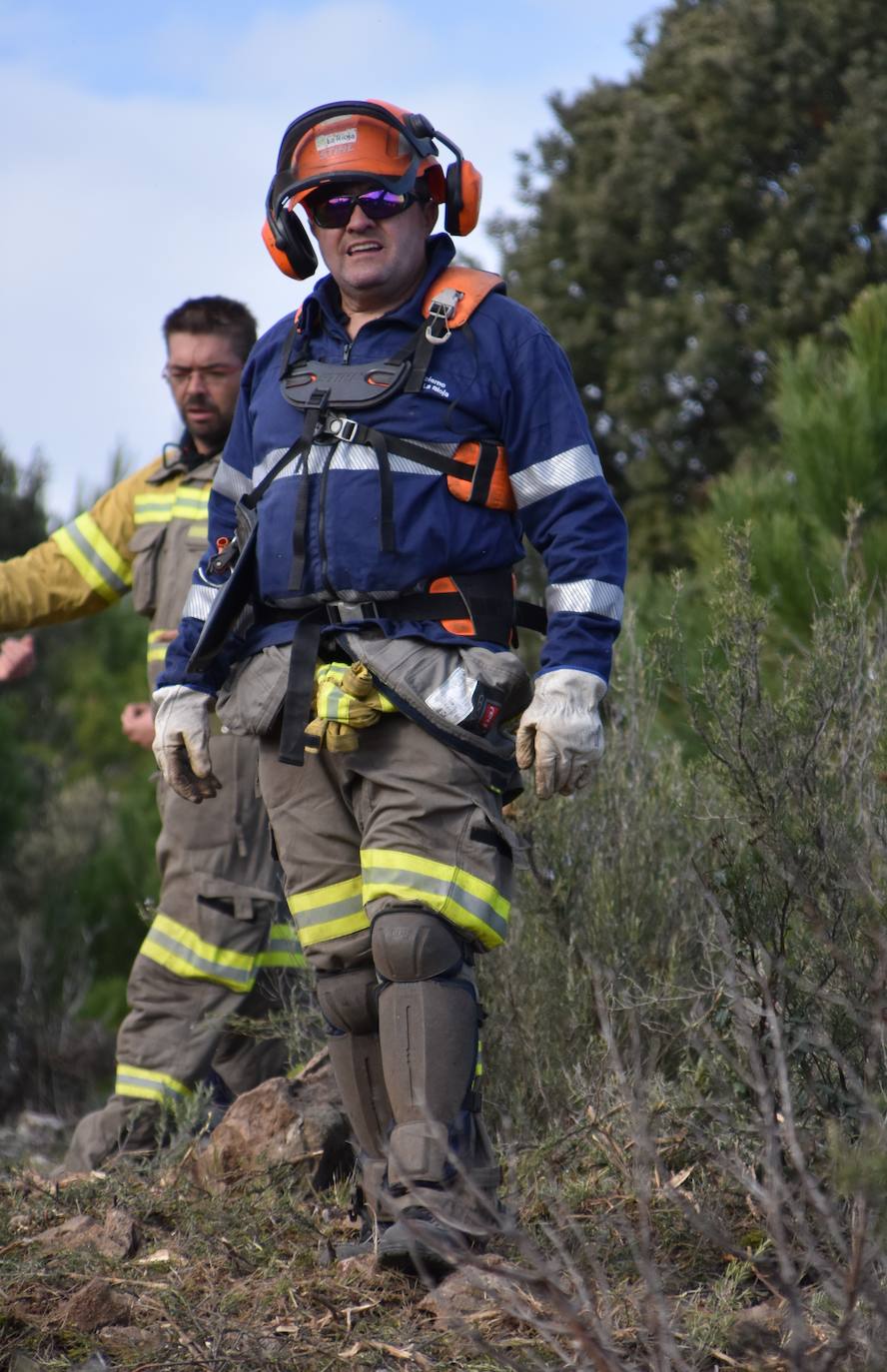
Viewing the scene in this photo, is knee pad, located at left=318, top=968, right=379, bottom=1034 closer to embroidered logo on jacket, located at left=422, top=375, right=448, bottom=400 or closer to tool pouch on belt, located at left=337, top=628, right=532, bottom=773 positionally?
tool pouch on belt, located at left=337, top=628, right=532, bottom=773

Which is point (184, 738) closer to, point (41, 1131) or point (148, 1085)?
point (148, 1085)

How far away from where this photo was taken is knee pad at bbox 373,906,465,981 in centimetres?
341

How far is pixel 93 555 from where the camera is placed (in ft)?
18.3

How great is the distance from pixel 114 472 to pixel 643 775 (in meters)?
10.5

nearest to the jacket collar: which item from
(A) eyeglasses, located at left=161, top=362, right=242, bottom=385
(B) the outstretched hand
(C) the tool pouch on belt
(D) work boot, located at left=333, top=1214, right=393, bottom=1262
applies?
(A) eyeglasses, located at left=161, top=362, right=242, bottom=385

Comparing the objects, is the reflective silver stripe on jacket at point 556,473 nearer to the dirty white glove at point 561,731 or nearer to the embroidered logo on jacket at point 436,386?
the embroidered logo on jacket at point 436,386

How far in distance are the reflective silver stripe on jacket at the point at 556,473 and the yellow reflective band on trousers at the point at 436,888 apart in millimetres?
791

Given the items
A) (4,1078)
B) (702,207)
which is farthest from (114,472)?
(702,207)

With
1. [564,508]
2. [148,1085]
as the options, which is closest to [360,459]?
[564,508]

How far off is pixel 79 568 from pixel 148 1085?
5.27 feet

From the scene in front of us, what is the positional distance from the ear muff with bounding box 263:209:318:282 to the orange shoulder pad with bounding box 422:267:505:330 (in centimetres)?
36

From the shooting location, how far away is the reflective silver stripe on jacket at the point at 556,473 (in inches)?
143

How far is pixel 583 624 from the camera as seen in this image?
3.57 m

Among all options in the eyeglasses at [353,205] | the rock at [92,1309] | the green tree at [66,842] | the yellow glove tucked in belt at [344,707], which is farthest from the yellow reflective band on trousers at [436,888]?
the green tree at [66,842]
